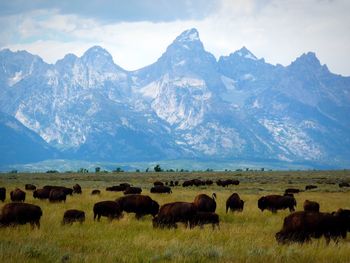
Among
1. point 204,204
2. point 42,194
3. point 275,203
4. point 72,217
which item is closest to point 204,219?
point 204,204

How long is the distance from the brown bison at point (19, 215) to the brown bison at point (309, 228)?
10.2 metres

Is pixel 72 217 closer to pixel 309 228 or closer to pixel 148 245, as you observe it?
pixel 148 245

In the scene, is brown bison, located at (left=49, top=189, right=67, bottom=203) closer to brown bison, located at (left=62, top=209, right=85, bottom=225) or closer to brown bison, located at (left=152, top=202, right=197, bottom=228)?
brown bison, located at (left=62, top=209, right=85, bottom=225)

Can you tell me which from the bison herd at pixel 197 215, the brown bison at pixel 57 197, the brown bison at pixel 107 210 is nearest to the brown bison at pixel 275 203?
the bison herd at pixel 197 215

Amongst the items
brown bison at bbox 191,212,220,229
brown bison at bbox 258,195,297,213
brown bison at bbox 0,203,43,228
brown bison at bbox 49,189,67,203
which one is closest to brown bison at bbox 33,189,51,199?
brown bison at bbox 49,189,67,203

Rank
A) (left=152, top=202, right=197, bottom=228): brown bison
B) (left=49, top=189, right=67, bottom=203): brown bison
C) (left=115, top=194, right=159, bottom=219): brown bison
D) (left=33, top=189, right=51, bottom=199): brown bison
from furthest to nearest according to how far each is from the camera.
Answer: (left=33, top=189, right=51, bottom=199): brown bison
(left=49, top=189, right=67, bottom=203): brown bison
(left=115, top=194, right=159, bottom=219): brown bison
(left=152, top=202, right=197, bottom=228): brown bison

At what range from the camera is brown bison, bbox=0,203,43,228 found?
19.0m

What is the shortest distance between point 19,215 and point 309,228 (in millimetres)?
11843

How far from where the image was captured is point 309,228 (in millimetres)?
16781

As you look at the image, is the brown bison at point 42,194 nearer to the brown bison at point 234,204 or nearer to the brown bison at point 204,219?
the brown bison at point 234,204

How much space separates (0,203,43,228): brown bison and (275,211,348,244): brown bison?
400 inches

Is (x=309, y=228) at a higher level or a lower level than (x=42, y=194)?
higher

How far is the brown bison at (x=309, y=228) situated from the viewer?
1656 centimetres

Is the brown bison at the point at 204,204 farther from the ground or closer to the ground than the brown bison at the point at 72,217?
farther from the ground
